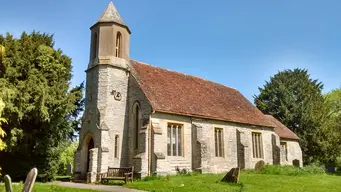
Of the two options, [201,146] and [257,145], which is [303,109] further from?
[201,146]

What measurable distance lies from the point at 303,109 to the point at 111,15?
29.6 meters

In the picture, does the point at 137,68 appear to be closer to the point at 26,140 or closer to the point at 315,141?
the point at 26,140

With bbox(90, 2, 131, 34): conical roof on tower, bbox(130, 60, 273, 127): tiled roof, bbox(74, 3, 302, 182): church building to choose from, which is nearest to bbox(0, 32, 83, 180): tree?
bbox(74, 3, 302, 182): church building

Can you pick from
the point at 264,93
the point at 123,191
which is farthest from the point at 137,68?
the point at 264,93

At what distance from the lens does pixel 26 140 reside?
2053 cm

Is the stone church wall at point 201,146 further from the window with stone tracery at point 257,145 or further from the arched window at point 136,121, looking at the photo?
the arched window at point 136,121

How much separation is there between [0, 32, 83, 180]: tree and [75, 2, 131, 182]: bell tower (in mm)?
2019

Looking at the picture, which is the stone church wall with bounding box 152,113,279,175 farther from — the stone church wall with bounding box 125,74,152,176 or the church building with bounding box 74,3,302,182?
the stone church wall with bounding box 125,74,152,176

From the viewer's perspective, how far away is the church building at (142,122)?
2220cm

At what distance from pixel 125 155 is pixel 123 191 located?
27.1 ft

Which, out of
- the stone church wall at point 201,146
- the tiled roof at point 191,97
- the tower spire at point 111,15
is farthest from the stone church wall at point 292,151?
the tower spire at point 111,15

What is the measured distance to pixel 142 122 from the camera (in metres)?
22.8

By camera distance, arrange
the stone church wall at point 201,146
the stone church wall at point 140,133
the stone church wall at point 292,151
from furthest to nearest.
A: the stone church wall at point 292,151 < the stone church wall at point 201,146 < the stone church wall at point 140,133

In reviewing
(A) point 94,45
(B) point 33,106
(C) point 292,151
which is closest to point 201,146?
(A) point 94,45
